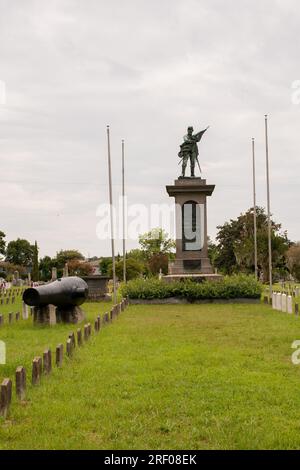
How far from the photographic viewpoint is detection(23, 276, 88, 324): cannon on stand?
20094 millimetres

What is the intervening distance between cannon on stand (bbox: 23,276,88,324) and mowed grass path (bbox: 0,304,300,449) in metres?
4.29

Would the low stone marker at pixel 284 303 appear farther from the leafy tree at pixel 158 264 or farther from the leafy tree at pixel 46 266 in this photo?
the leafy tree at pixel 46 266

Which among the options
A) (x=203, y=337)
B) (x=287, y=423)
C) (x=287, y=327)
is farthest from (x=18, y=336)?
(x=287, y=423)

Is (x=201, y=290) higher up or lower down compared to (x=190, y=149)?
lower down

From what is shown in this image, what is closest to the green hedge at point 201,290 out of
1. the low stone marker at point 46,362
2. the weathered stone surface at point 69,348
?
the weathered stone surface at point 69,348

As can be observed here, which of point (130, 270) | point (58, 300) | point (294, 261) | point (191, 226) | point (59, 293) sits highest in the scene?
point (191, 226)

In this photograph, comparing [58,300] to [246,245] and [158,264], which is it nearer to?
[246,245]

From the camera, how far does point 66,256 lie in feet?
352

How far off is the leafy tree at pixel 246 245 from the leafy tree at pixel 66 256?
121 feet

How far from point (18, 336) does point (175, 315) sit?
8.49 metres

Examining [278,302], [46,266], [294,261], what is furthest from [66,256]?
[278,302]

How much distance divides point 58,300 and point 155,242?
265 feet

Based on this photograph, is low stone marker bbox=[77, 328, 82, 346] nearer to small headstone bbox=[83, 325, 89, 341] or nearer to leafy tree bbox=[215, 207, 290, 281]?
small headstone bbox=[83, 325, 89, 341]

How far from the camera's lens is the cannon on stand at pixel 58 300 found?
2009 cm
